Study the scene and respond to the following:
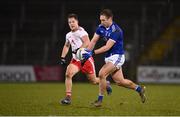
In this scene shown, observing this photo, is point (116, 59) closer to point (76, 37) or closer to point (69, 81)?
point (69, 81)

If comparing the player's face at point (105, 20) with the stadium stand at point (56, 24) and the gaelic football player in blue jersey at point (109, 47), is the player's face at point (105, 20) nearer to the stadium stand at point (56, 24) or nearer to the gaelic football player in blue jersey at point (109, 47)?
the gaelic football player in blue jersey at point (109, 47)

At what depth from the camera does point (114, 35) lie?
40.6ft

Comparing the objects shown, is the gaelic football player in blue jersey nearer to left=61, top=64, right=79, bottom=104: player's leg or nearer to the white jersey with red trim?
left=61, top=64, right=79, bottom=104: player's leg

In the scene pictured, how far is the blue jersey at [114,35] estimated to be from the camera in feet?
40.6

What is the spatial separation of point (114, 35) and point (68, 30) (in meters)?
19.6

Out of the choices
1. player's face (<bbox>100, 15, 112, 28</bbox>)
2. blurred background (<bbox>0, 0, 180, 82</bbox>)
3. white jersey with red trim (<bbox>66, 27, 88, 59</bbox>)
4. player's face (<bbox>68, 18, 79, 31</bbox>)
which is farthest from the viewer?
blurred background (<bbox>0, 0, 180, 82</bbox>)

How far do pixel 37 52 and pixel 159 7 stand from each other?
30.3 ft

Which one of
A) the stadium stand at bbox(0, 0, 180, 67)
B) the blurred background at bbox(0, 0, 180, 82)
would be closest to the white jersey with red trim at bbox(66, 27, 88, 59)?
the blurred background at bbox(0, 0, 180, 82)

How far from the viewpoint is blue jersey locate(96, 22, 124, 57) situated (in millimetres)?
12375

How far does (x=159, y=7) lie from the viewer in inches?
1361

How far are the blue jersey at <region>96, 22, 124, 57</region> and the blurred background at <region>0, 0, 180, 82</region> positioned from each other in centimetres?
1568

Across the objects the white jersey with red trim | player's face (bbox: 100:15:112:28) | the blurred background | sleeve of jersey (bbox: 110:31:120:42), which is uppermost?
player's face (bbox: 100:15:112:28)

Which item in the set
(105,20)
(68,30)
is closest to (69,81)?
(105,20)

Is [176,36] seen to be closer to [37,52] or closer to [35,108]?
[37,52]
